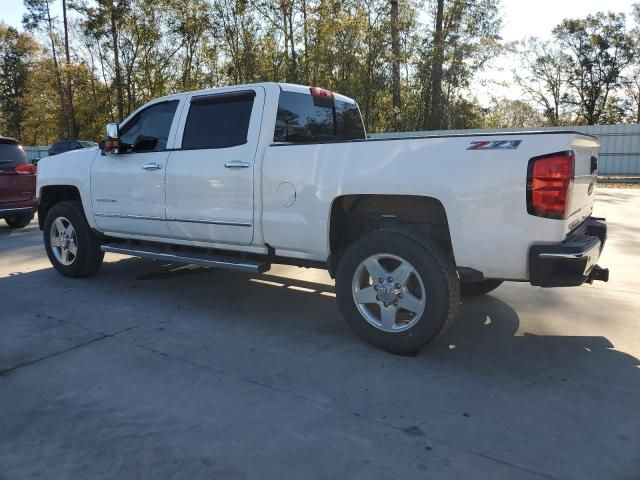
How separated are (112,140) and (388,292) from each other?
3.32 m

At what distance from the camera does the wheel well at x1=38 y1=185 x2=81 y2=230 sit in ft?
20.4

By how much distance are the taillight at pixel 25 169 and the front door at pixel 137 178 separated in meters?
5.07

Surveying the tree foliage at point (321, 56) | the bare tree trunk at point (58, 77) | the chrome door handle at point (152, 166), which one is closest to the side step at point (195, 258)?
the chrome door handle at point (152, 166)

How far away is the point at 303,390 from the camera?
330cm

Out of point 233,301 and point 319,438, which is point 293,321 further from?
point 319,438

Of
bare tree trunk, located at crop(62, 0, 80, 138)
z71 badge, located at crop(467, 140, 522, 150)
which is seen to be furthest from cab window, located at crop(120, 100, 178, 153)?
bare tree trunk, located at crop(62, 0, 80, 138)

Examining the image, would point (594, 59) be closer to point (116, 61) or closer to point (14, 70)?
point (116, 61)

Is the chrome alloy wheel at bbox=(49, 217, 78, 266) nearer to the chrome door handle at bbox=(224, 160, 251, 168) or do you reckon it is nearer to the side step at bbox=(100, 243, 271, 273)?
the side step at bbox=(100, 243, 271, 273)

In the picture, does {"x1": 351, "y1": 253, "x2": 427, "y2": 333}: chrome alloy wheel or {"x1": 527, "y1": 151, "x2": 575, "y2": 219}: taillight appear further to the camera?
{"x1": 351, "y1": 253, "x2": 427, "y2": 333}: chrome alloy wheel

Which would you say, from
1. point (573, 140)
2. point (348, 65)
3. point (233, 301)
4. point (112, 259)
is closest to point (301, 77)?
point (348, 65)

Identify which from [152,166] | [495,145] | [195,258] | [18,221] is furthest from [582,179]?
[18,221]

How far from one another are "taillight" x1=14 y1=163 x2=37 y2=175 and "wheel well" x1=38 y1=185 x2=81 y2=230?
404 cm

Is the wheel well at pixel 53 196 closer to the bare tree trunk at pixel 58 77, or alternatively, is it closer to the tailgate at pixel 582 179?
the tailgate at pixel 582 179

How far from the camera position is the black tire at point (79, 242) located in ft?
19.4
